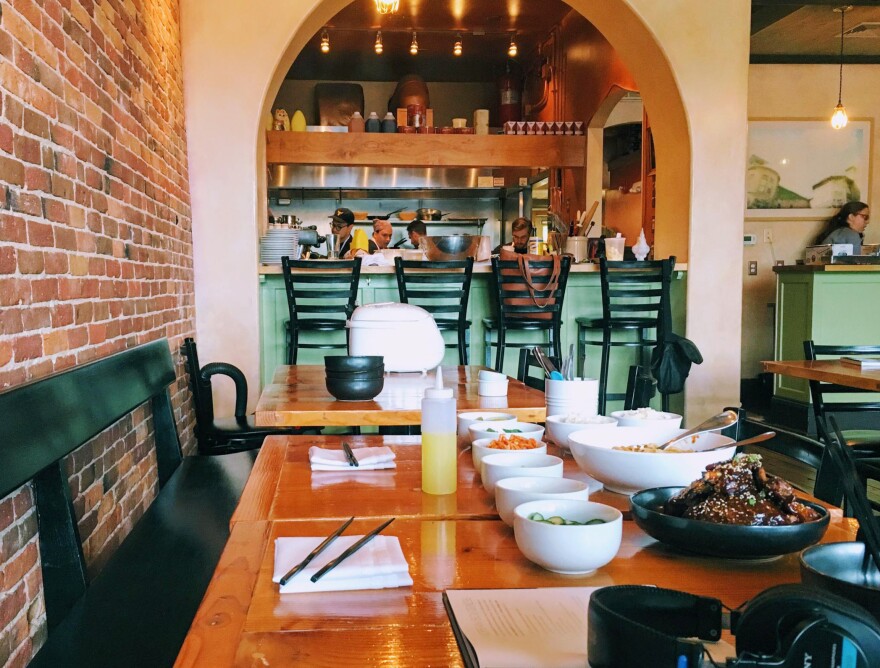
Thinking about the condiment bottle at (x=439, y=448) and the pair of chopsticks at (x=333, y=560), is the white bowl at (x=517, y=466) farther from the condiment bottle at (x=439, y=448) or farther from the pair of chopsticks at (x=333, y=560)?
the pair of chopsticks at (x=333, y=560)

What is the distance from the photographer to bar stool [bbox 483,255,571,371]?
4.31 m

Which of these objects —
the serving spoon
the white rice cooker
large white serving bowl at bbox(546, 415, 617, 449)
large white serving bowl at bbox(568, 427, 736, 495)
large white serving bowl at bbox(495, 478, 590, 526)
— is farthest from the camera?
the white rice cooker

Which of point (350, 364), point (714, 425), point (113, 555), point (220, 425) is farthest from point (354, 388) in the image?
point (220, 425)

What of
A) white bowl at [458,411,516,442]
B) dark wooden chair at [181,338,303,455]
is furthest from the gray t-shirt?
white bowl at [458,411,516,442]

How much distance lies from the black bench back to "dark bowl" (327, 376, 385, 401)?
22.9 inches

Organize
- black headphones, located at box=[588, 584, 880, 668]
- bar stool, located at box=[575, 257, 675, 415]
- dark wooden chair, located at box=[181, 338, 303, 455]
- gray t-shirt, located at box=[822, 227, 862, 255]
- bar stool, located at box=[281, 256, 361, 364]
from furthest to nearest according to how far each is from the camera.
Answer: gray t-shirt, located at box=[822, 227, 862, 255] → bar stool, located at box=[575, 257, 675, 415] → bar stool, located at box=[281, 256, 361, 364] → dark wooden chair, located at box=[181, 338, 303, 455] → black headphones, located at box=[588, 584, 880, 668]

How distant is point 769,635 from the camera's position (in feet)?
1.64

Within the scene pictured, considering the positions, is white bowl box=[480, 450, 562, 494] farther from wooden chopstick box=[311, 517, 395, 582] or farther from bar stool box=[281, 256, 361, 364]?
bar stool box=[281, 256, 361, 364]

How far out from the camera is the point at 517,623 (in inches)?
28.3

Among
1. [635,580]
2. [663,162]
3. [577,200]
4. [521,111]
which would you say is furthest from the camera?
[521,111]

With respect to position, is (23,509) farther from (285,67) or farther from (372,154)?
Answer: (372,154)

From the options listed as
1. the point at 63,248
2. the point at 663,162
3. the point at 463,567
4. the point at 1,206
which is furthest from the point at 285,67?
the point at 463,567

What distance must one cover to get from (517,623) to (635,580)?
8.2 inches

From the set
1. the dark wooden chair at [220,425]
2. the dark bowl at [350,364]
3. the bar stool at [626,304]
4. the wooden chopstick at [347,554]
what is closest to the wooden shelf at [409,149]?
the bar stool at [626,304]
